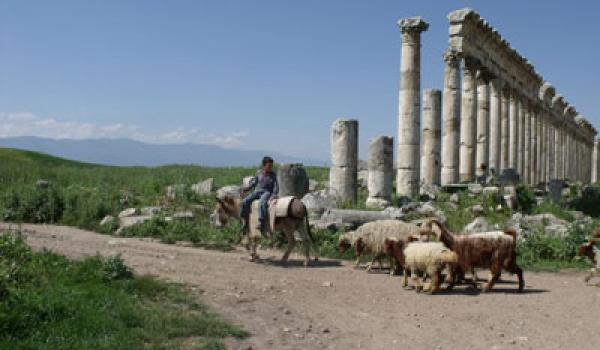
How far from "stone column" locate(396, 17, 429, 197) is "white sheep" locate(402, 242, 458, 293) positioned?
14.6 meters

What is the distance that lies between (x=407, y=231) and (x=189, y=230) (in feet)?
23.4

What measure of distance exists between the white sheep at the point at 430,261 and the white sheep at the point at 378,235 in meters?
1.38

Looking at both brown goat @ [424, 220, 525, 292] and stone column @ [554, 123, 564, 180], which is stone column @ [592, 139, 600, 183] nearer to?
stone column @ [554, 123, 564, 180]

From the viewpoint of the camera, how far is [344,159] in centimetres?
2184

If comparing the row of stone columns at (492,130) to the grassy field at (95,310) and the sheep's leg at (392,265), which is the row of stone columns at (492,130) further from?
the grassy field at (95,310)

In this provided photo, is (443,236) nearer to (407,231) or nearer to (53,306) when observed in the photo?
(407,231)

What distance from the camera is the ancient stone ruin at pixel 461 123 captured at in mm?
22172

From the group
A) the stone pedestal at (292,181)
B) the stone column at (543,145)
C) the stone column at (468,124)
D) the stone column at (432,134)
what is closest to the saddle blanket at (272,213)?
the stone pedestal at (292,181)

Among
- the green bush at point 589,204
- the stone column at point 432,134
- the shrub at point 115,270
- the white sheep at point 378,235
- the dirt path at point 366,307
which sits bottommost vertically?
the dirt path at point 366,307

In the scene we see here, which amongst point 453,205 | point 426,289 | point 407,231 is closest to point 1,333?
point 426,289

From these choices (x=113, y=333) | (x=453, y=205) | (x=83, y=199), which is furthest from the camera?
(x=453, y=205)

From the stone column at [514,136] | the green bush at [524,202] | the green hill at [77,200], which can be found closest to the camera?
the green hill at [77,200]

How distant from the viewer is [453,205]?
22.5 metres

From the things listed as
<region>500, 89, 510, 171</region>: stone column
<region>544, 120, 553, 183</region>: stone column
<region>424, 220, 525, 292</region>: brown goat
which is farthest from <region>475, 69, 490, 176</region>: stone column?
<region>424, 220, 525, 292</region>: brown goat
